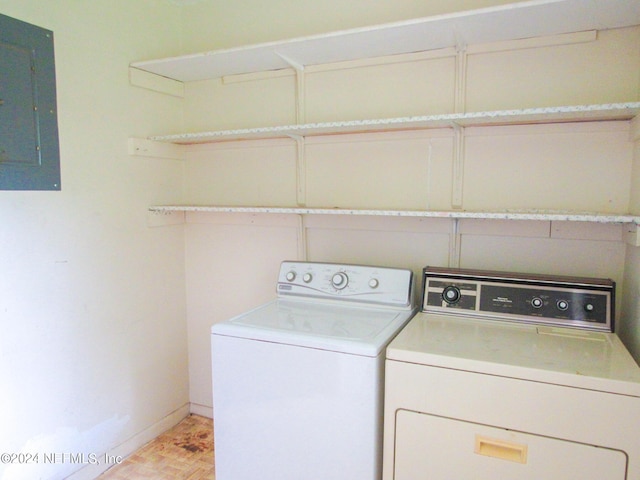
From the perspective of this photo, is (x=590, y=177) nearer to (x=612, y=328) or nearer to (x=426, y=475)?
(x=612, y=328)

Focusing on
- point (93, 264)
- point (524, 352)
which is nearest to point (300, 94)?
point (93, 264)

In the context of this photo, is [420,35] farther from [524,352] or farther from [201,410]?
[201,410]

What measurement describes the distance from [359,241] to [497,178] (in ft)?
2.29

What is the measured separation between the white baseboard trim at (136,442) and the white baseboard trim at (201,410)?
0.12ft

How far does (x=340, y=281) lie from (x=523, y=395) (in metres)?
0.91

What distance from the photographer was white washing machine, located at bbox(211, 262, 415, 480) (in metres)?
1.44

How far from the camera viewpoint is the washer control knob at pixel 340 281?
6.42ft

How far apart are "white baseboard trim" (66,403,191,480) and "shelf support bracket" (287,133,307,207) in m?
1.44

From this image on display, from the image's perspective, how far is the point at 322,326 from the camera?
5.37 ft

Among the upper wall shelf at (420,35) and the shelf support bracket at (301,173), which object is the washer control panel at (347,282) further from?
the upper wall shelf at (420,35)

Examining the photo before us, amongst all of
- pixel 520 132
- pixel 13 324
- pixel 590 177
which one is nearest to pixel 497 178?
pixel 520 132

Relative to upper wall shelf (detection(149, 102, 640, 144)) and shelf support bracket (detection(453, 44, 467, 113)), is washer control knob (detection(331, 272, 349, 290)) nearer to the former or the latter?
upper wall shelf (detection(149, 102, 640, 144))

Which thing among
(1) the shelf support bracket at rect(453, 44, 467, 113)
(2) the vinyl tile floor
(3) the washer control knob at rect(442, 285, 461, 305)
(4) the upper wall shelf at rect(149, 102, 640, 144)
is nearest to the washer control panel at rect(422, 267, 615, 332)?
(3) the washer control knob at rect(442, 285, 461, 305)

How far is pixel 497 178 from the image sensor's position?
187cm
